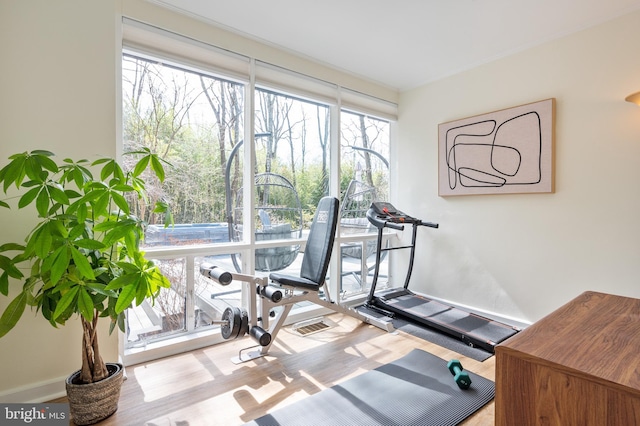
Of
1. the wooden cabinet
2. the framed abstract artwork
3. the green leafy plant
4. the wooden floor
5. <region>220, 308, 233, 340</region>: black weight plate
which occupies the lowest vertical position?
the wooden floor

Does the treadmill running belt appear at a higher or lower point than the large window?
lower

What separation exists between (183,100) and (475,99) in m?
2.79

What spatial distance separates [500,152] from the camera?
312cm

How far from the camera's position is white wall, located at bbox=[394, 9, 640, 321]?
8.11 ft

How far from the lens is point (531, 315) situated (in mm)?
2963

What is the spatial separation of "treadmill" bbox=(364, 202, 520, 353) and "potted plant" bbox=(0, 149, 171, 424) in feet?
7.32

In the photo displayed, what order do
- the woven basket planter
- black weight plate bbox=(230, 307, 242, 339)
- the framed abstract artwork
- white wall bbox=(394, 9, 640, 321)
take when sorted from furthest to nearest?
the framed abstract artwork
white wall bbox=(394, 9, 640, 321)
black weight plate bbox=(230, 307, 242, 339)
the woven basket planter

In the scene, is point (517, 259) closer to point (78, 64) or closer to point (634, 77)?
point (634, 77)

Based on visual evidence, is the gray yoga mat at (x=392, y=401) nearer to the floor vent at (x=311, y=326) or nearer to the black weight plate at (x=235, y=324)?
the black weight plate at (x=235, y=324)

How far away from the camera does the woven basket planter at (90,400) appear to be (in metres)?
1.69

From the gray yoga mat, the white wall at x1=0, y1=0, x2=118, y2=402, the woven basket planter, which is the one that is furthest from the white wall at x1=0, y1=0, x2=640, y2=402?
the gray yoga mat

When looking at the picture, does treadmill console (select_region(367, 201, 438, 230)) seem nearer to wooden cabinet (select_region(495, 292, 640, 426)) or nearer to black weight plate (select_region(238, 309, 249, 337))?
black weight plate (select_region(238, 309, 249, 337))

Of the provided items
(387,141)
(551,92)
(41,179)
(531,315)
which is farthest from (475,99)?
(41,179)

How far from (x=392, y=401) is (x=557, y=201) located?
7.18 feet
